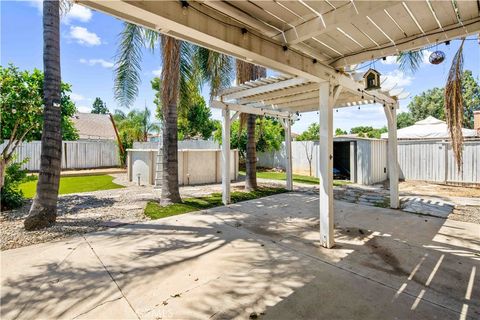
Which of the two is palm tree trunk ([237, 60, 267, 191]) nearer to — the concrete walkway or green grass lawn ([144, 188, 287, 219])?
green grass lawn ([144, 188, 287, 219])

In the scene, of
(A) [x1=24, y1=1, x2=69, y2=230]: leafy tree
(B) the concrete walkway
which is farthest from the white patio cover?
(A) [x1=24, y1=1, x2=69, y2=230]: leafy tree

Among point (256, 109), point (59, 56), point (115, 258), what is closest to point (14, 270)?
point (115, 258)

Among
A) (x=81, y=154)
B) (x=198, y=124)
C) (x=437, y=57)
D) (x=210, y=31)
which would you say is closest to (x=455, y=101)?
(x=437, y=57)

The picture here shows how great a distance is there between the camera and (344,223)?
18.3 feet

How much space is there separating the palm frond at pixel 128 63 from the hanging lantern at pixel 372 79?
20.0 feet

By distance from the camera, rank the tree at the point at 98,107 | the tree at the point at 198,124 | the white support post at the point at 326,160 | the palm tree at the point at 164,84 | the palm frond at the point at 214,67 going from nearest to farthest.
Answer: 1. the white support post at the point at 326,160
2. the palm tree at the point at 164,84
3. the palm frond at the point at 214,67
4. the tree at the point at 198,124
5. the tree at the point at 98,107

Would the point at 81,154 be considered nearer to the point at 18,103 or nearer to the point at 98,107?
the point at 18,103

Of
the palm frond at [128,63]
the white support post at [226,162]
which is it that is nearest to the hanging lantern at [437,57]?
Result: the white support post at [226,162]

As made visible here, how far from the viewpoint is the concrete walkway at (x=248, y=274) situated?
2.52 metres

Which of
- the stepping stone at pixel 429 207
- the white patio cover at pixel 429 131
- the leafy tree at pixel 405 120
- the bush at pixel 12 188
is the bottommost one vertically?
the stepping stone at pixel 429 207

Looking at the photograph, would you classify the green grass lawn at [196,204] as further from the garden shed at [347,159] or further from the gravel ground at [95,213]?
the garden shed at [347,159]

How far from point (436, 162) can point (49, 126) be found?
1437cm

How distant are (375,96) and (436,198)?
468cm

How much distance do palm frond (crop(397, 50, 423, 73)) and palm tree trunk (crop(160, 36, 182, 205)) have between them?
680 cm
